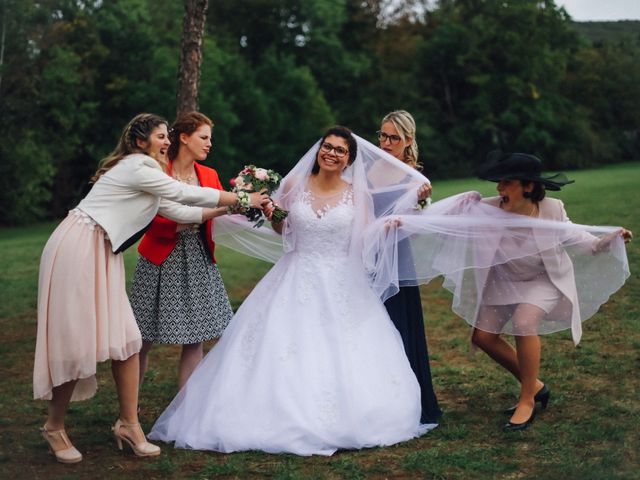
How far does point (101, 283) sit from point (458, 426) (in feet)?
9.23

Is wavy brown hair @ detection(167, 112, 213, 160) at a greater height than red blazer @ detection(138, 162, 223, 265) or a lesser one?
greater

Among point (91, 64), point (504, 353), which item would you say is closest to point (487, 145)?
point (91, 64)

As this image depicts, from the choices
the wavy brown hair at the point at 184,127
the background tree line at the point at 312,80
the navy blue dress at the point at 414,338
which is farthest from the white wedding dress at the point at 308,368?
the background tree line at the point at 312,80

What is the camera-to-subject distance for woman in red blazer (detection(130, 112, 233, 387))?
6793mm

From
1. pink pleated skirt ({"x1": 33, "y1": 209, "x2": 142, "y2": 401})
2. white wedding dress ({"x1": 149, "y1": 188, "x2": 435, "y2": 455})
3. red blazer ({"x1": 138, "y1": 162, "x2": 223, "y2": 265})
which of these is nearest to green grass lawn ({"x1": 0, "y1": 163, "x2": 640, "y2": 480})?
white wedding dress ({"x1": 149, "y1": 188, "x2": 435, "y2": 455})

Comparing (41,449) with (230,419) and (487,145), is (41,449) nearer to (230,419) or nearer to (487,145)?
(230,419)

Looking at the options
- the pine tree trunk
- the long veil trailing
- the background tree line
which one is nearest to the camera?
the long veil trailing

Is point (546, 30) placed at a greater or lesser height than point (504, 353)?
greater

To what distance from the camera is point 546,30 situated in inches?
2349

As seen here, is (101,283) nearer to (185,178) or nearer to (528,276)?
(185,178)

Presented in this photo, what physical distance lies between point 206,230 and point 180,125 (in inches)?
33.0

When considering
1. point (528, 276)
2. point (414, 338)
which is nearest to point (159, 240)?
point (414, 338)

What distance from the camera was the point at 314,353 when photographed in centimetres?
626

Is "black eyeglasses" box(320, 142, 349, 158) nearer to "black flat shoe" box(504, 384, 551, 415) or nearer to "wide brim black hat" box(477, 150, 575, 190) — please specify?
"wide brim black hat" box(477, 150, 575, 190)
